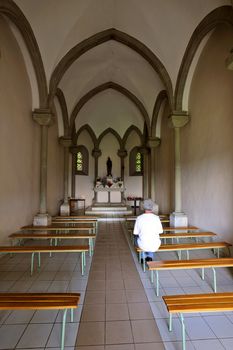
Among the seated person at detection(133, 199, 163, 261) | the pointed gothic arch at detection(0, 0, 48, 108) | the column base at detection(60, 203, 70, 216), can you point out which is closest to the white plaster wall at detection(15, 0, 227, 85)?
the pointed gothic arch at detection(0, 0, 48, 108)

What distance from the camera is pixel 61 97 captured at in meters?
10.2

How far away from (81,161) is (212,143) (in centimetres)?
1170

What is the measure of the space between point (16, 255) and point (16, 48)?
5877 millimetres

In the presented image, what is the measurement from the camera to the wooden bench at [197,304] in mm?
2033

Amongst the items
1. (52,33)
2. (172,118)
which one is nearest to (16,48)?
(52,33)

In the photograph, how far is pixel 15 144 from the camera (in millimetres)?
6109

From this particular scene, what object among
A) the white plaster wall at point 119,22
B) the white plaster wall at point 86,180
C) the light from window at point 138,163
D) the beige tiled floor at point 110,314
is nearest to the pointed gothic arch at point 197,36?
the white plaster wall at point 119,22

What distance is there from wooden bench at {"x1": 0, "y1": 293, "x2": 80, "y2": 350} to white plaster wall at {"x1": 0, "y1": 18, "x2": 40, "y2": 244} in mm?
3551

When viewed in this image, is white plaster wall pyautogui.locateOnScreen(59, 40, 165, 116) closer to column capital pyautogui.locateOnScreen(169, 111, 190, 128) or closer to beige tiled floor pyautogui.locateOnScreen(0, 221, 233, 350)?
column capital pyautogui.locateOnScreen(169, 111, 190, 128)

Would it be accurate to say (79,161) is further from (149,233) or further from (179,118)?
(149,233)

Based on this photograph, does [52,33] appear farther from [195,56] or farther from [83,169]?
[83,169]

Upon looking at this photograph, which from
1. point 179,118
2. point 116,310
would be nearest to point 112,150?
point 179,118

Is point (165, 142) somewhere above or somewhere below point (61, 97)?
below

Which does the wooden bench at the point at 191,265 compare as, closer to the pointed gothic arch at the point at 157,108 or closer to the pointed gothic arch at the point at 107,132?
the pointed gothic arch at the point at 157,108
